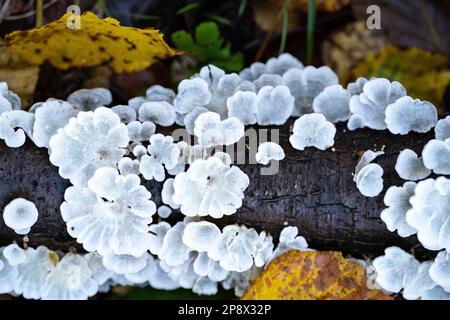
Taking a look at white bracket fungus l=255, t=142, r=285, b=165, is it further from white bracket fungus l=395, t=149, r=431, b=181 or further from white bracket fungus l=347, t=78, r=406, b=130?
white bracket fungus l=395, t=149, r=431, b=181

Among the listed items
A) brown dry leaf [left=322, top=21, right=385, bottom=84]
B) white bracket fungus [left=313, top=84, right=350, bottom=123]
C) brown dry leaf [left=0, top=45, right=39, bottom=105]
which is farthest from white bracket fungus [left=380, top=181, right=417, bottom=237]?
brown dry leaf [left=0, top=45, right=39, bottom=105]

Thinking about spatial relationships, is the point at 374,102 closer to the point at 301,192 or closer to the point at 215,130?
the point at 301,192

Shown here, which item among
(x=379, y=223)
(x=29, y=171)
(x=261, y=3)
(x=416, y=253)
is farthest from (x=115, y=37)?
(x=416, y=253)

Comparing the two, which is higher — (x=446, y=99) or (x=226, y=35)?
(x=226, y=35)

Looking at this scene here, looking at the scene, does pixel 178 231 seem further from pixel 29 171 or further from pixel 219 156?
pixel 29 171

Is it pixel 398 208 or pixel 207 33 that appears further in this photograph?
pixel 207 33

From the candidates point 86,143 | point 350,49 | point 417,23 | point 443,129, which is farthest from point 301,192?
point 417,23
